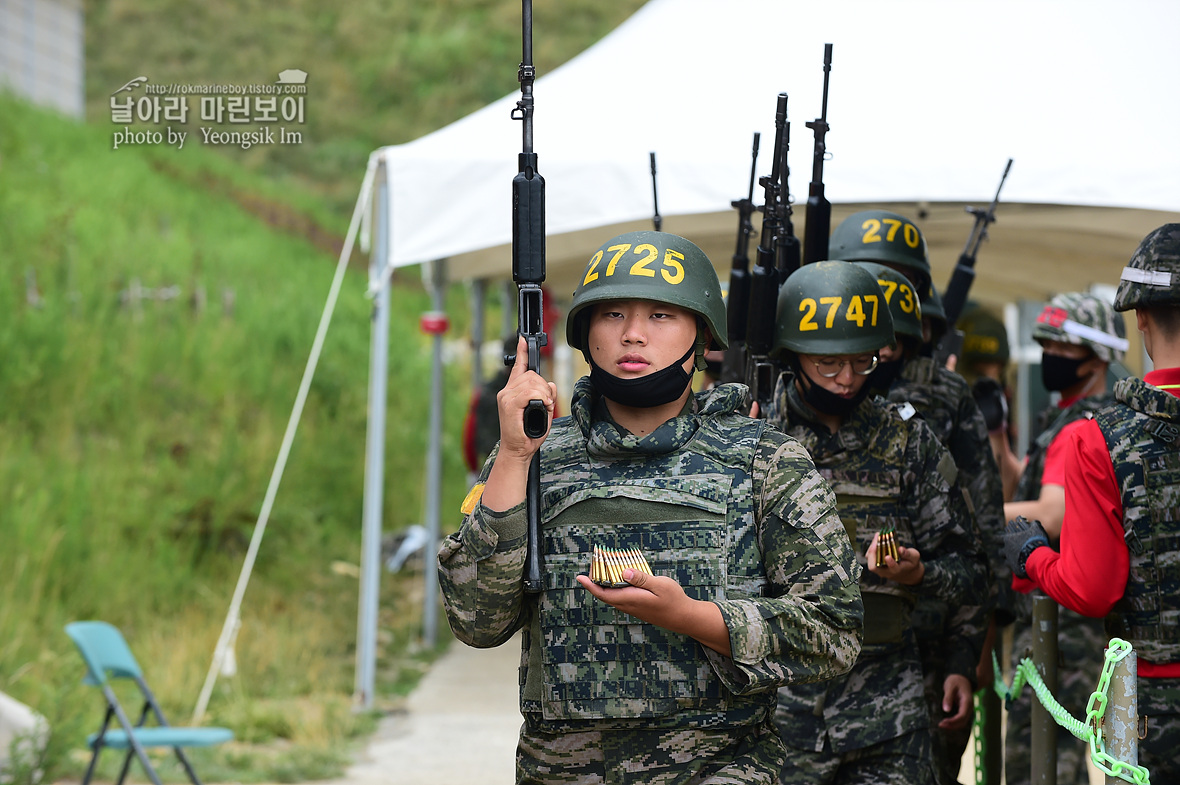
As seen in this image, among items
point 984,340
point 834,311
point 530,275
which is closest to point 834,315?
point 834,311

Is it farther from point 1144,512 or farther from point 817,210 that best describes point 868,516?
point 817,210

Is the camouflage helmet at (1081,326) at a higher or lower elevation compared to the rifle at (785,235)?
lower

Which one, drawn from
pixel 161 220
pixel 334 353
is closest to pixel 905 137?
pixel 334 353

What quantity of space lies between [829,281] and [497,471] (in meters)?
1.55

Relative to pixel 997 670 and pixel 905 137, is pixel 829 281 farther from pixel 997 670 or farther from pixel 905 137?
pixel 905 137

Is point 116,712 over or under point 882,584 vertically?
under

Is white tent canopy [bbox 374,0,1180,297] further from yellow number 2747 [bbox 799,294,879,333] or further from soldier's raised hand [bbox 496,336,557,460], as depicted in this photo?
soldier's raised hand [bbox 496,336,557,460]

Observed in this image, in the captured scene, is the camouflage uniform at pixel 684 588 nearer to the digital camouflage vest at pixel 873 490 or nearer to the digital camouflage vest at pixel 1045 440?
the digital camouflage vest at pixel 873 490

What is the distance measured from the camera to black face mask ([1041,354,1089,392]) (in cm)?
472

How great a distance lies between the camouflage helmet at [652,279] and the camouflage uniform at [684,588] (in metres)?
0.25

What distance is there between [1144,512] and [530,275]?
1508 mm

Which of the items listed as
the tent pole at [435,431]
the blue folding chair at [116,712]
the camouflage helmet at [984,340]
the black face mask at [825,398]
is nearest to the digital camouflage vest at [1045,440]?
the black face mask at [825,398]

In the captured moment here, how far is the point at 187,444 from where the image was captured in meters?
10.4

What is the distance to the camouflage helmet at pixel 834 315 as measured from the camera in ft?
10.9
